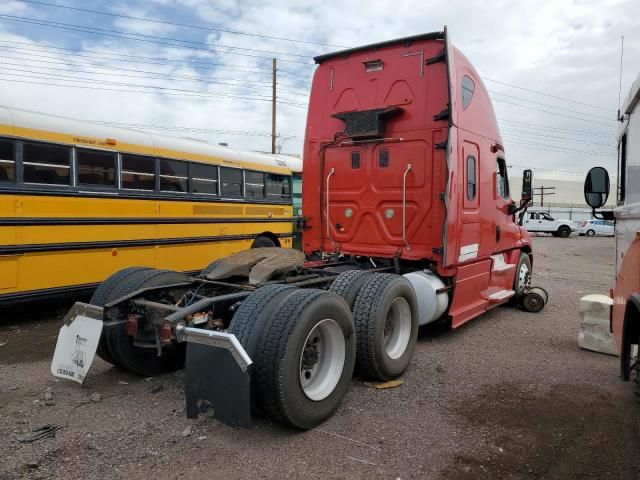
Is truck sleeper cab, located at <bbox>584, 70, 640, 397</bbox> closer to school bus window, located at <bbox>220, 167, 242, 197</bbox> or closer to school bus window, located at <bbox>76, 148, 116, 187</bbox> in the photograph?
school bus window, located at <bbox>76, 148, 116, 187</bbox>

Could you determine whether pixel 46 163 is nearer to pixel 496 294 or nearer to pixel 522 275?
pixel 496 294

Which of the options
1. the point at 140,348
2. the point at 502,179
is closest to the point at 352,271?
the point at 140,348

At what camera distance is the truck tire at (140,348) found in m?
4.12

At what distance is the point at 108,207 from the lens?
7.12 meters

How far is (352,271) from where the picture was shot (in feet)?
15.8

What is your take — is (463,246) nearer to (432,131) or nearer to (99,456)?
(432,131)

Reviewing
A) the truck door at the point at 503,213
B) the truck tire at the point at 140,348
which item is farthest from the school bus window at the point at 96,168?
the truck door at the point at 503,213

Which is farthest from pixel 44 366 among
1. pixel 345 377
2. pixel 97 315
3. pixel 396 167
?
pixel 396 167

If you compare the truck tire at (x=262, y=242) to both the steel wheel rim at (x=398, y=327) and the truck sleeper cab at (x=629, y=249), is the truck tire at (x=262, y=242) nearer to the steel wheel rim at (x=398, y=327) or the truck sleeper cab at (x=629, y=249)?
the steel wheel rim at (x=398, y=327)

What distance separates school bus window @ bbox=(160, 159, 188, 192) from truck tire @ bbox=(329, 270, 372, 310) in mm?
4419

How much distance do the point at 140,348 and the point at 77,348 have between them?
50cm

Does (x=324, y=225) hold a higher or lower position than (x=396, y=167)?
lower

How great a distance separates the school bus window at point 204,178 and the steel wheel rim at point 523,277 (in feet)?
17.9

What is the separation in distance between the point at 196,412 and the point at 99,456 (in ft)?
2.16
